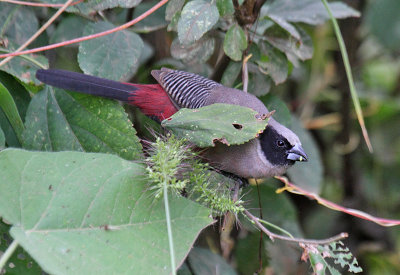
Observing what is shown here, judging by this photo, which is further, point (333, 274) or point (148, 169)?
point (333, 274)

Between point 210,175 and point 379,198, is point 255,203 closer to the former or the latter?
point 210,175

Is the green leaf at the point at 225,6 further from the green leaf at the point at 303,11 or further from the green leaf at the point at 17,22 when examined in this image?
the green leaf at the point at 17,22

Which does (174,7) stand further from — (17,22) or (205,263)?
(205,263)

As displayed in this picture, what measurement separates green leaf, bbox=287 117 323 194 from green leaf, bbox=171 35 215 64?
850mm

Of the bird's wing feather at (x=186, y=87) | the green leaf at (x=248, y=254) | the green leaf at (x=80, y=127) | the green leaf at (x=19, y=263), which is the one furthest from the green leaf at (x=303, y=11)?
the green leaf at (x=19, y=263)

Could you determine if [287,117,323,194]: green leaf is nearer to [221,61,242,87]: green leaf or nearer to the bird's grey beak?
the bird's grey beak

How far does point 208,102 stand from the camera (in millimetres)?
2252

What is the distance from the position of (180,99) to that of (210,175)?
0.67 metres

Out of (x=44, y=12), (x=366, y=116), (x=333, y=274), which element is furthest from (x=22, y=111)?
(x=366, y=116)

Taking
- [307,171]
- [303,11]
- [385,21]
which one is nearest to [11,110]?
[303,11]

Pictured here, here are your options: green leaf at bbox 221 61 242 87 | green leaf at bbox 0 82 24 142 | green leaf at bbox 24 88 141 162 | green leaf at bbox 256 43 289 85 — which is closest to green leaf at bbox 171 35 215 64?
green leaf at bbox 221 61 242 87

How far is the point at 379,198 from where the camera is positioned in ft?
12.8

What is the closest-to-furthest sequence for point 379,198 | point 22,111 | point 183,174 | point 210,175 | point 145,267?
point 145,267, point 183,174, point 210,175, point 22,111, point 379,198

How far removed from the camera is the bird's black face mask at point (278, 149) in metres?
2.22
